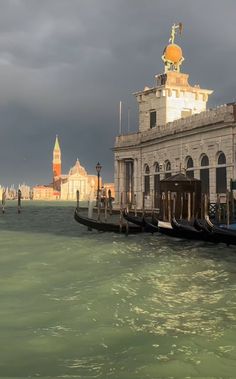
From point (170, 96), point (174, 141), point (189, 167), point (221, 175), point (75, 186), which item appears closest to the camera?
A: point (221, 175)

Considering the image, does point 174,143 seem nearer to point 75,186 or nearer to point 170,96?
point 170,96

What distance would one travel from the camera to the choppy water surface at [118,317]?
5383 mm

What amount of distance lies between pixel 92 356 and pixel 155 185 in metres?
27.1

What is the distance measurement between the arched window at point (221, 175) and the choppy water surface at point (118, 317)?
1139cm

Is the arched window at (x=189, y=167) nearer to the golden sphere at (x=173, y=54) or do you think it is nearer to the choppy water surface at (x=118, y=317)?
the golden sphere at (x=173, y=54)

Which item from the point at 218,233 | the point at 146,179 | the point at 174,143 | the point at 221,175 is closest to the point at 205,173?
the point at 221,175

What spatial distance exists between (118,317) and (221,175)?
746 inches

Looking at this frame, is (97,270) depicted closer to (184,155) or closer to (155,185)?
(184,155)

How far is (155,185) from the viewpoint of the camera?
3250cm

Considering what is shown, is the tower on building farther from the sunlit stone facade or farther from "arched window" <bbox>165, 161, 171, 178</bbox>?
"arched window" <bbox>165, 161, 171, 178</bbox>

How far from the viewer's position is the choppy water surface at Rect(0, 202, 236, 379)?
17.7 ft

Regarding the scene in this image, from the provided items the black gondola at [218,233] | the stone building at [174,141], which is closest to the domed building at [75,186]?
the stone building at [174,141]

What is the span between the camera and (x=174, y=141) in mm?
29625

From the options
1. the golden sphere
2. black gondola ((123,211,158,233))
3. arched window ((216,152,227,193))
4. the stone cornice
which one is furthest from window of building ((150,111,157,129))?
black gondola ((123,211,158,233))
